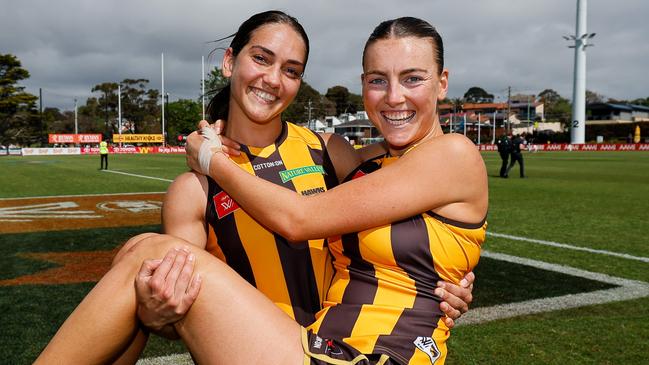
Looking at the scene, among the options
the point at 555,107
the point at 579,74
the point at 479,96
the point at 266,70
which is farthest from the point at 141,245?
the point at 479,96

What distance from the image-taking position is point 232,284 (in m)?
1.93

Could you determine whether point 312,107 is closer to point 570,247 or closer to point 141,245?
point 570,247

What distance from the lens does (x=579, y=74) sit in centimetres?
6656

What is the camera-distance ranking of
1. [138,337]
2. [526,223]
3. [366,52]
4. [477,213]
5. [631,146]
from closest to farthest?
[138,337]
[477,213]
[366,52]
[526,223]
[631,146]

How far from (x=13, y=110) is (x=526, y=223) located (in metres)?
68.4

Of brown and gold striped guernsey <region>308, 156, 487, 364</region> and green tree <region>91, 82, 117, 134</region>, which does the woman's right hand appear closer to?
brown and gold striped guernsey <region>308, 156, 487, 364</region>

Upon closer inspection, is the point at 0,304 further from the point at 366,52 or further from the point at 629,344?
the point at 629,344

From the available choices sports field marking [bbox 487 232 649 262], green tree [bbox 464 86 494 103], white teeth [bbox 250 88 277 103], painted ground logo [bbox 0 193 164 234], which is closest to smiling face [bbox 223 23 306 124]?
white teeth [bbox 250 88 277 103]

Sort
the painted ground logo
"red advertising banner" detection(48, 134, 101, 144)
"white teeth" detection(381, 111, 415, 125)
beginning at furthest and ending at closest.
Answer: "red advertising banner" detection(48, 134, 101, 144) → the painted ground logo → "white teeth" detection(381, 111, 415, 125)

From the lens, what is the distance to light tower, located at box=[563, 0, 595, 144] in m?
64.1

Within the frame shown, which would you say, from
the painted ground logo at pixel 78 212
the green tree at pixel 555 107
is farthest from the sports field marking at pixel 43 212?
the green tree at pixel 555 107

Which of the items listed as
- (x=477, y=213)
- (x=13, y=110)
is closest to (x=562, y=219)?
(x=477, y=213)

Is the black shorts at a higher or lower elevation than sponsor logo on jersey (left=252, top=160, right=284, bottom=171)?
lower

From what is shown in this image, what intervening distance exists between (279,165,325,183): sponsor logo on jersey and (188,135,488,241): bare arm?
1.39 feet
